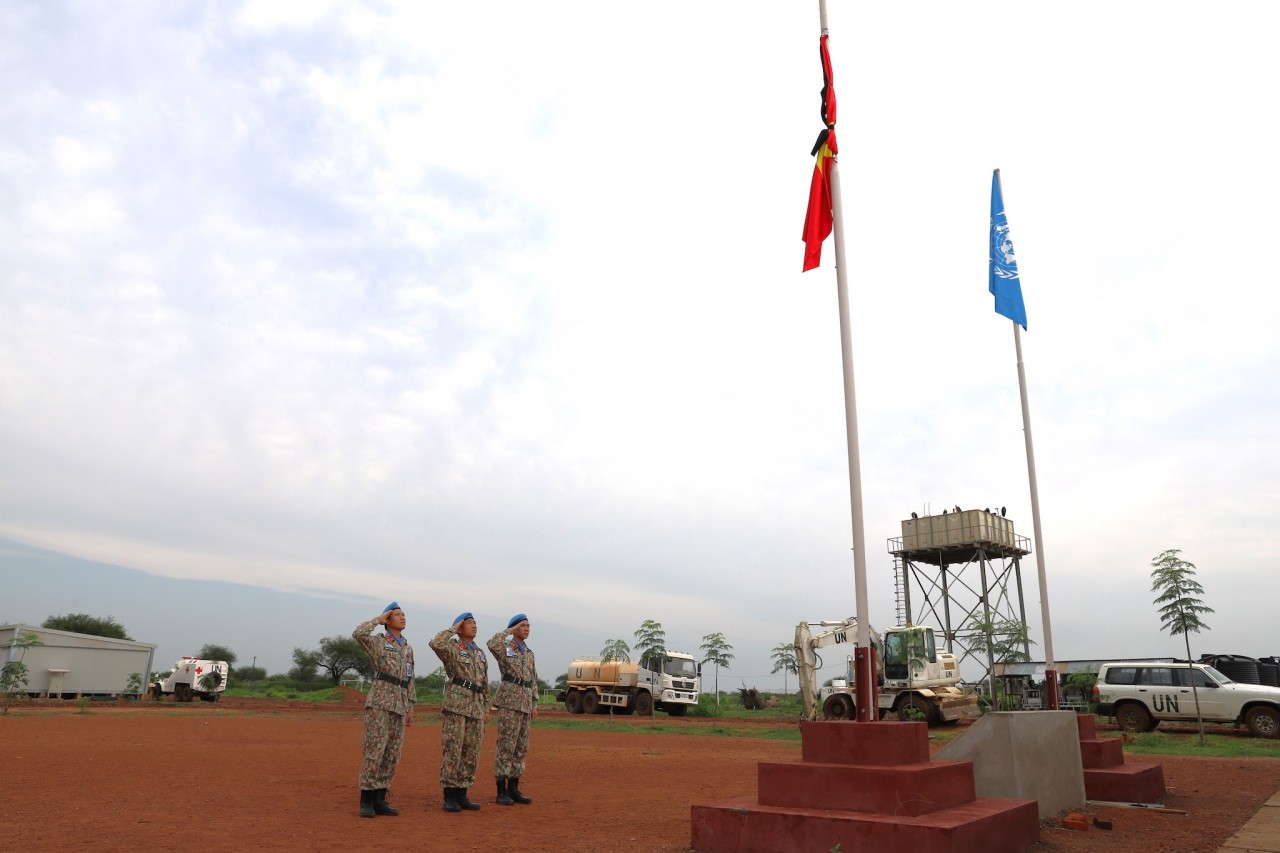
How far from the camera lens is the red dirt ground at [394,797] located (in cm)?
659

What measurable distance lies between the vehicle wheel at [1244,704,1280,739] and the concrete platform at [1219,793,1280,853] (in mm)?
13390

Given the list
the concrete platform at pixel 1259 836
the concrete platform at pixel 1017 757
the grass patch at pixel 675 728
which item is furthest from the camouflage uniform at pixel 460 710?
the grass patch at pixel 675 728

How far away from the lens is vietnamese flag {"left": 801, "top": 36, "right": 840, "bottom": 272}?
26.9 feet

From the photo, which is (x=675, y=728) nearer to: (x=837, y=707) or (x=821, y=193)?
(x=837, y=707)

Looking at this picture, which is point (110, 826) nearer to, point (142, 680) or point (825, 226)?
point (825, 226)

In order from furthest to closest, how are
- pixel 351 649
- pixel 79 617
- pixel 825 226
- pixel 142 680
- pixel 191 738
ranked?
1. pixel 351 649
2. pixel 79 617
3. pixel 142 680
4. pixel 191 738
5. pixel 825 226

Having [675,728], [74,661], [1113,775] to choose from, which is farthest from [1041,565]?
[74,661]

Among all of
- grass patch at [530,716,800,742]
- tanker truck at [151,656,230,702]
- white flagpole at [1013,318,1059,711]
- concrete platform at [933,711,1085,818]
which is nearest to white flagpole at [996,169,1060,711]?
white flagpole at [1013,318,1059,711]

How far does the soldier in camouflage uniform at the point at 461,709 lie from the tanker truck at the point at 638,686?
79.1 ft

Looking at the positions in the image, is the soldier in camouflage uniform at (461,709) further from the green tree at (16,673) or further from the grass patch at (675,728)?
the green tree at (16,673)

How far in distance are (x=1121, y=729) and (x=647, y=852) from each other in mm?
19263

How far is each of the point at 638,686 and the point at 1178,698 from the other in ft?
59.9

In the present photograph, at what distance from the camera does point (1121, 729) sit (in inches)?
822

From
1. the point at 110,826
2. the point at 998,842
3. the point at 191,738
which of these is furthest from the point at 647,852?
the point at 191,738
